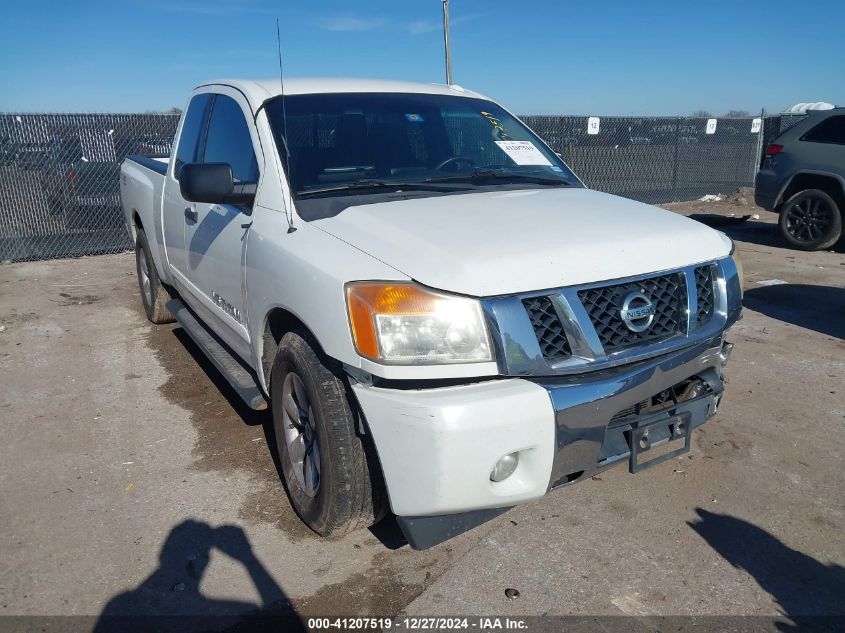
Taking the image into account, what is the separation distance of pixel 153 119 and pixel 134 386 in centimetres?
668

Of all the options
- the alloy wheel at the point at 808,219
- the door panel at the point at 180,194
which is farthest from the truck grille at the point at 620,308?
the alloy wheel at the point at 808,219

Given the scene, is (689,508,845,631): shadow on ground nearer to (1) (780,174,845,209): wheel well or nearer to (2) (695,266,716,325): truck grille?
(2) (695,266,716,325): truck grille

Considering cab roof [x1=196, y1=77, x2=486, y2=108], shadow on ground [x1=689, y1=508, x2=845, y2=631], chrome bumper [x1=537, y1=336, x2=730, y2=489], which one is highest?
cab roof [x1=196, y1=77, x2=486, y2=108]

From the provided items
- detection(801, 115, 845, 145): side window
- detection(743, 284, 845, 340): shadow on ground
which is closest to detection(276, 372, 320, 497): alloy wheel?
detection(743, 284, 845, 340): shadow on ground

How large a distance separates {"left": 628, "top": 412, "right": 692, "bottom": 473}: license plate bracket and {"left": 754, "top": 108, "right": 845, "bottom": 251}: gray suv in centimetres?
792

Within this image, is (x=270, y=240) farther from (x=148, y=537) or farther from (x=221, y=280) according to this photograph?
(x=148, y=537)

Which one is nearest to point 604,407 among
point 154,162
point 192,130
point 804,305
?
point 192,130

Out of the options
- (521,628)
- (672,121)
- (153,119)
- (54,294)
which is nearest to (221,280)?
(521,628)

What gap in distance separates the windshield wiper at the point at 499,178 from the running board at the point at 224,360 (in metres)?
1.42

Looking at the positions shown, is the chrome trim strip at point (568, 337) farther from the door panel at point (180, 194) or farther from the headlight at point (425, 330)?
the door panel at point (180, 194)

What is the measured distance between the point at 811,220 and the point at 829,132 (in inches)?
46.3

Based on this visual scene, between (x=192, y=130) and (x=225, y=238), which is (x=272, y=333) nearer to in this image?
(x=225, y=238)

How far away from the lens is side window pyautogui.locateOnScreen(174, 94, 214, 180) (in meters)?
4.63

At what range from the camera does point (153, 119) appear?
10500 millimetres
